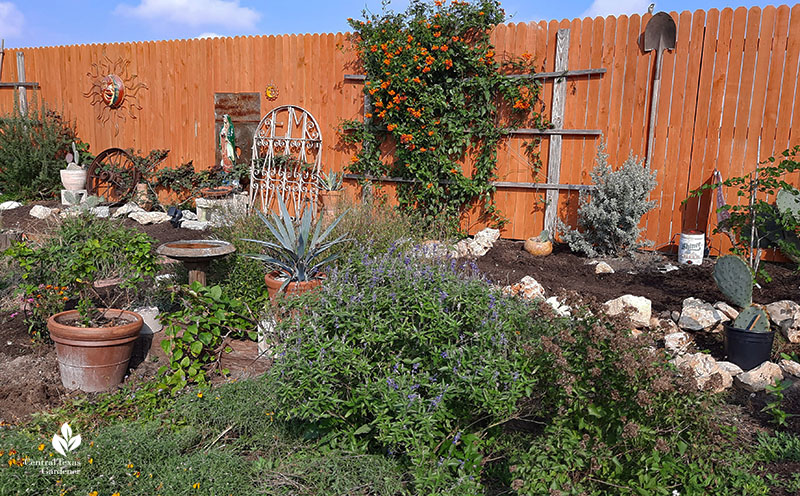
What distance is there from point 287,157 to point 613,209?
4.15m

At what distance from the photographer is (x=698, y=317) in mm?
4082

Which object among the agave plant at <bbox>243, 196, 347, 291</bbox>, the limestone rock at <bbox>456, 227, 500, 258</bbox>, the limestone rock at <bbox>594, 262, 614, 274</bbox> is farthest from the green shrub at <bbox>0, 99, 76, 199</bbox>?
the limestone rock at <bbox>594, 262, 614, 274</bbox>

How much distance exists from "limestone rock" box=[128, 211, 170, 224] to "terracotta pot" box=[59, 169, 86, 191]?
187 centimetres

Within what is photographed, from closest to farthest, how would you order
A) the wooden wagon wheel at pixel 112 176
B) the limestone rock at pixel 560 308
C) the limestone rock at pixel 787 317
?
the limestone rock at pixel 560 308
the limestone rock at pixel 787 317
the wooden wagon wheel at pixel 112 176

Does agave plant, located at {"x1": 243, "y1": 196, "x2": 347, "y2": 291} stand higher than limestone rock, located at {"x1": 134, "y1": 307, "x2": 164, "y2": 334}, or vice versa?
agave plant, located at {"x1": 243, "y1": 196, "x2": 347, "y2": 291}

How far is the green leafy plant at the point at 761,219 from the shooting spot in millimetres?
4523

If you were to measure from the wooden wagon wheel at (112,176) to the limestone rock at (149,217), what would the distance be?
1.17 metres

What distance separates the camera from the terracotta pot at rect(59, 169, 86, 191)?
9336mm

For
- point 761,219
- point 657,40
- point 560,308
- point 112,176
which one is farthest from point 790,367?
point 112,176

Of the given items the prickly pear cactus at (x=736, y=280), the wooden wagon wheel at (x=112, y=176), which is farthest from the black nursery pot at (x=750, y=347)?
the wooden wagon wheel at (x=112, y=176)

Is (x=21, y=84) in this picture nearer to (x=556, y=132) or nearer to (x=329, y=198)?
(x=329, y=198)

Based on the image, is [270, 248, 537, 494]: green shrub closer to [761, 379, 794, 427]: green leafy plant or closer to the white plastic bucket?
[761, 379, 794, 427]: green leafy plant

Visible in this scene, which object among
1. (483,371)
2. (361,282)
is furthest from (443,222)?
(483,371)

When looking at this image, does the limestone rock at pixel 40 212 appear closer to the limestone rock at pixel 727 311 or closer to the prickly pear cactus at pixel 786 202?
the limestone rock at pixel 727 311
